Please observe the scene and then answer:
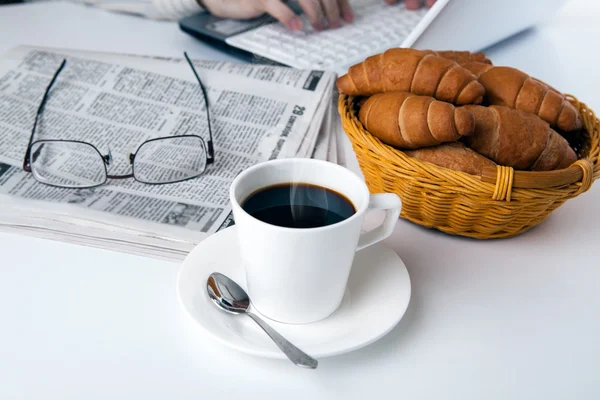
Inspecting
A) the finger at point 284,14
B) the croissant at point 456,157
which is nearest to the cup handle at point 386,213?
the croissant at point 456,157

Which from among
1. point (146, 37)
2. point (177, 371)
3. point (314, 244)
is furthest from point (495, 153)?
point (146, 37)

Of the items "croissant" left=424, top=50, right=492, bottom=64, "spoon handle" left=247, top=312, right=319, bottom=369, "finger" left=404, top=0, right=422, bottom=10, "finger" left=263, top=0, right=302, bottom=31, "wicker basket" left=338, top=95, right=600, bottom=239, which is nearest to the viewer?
"spoon handle" left=247, top=312, right=319, bottom=369

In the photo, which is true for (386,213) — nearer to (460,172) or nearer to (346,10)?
(460,172)

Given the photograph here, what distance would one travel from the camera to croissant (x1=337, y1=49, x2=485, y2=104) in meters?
0.58

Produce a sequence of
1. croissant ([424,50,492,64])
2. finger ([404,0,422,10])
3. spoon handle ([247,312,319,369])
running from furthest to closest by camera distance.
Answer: finger ([404,0,422,10]) → croissant ([424,50,492,64]) → spoon handle ([247,312,319,369])

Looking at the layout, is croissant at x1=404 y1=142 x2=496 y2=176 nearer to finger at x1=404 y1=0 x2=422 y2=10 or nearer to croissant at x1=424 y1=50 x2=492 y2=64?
croissant at x1=424 y1=50 x2=492 y2=64

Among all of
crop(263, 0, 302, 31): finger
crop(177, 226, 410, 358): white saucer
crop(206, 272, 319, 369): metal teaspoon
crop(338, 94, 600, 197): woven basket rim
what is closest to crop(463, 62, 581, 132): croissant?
crop(338, 94, 600, 197): woven basket rim

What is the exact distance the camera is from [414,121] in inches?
21.2

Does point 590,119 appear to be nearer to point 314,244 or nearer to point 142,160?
point 314,244

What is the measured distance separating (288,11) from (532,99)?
0.56 meters

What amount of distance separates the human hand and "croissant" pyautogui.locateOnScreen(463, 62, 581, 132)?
51 cm

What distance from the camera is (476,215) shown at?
55cm

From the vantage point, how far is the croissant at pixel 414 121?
53 centimetres

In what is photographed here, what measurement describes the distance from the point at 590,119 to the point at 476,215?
20cm
